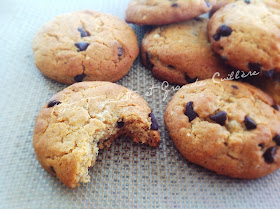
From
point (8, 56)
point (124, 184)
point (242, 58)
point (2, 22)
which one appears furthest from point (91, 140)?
point (2, 22)

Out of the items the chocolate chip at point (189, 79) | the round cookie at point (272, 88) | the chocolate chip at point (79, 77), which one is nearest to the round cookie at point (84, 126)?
the chocolate chip at point (79, 77)

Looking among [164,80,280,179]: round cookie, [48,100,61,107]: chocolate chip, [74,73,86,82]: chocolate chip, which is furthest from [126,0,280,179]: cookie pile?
[48,100,61,107]: chocolate chip

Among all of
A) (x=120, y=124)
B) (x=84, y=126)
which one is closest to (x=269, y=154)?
(x=120, y=124)

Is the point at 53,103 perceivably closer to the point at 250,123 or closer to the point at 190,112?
the point at 190,112

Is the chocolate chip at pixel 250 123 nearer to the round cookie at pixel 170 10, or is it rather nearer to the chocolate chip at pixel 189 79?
the chocolate chip at pixel 189 79

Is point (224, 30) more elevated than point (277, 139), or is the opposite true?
point (224, 30)

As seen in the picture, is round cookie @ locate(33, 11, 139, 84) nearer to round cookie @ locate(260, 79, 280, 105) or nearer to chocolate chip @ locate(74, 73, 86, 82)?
chocolate chip @ locate(74, 73, 86, 82)
